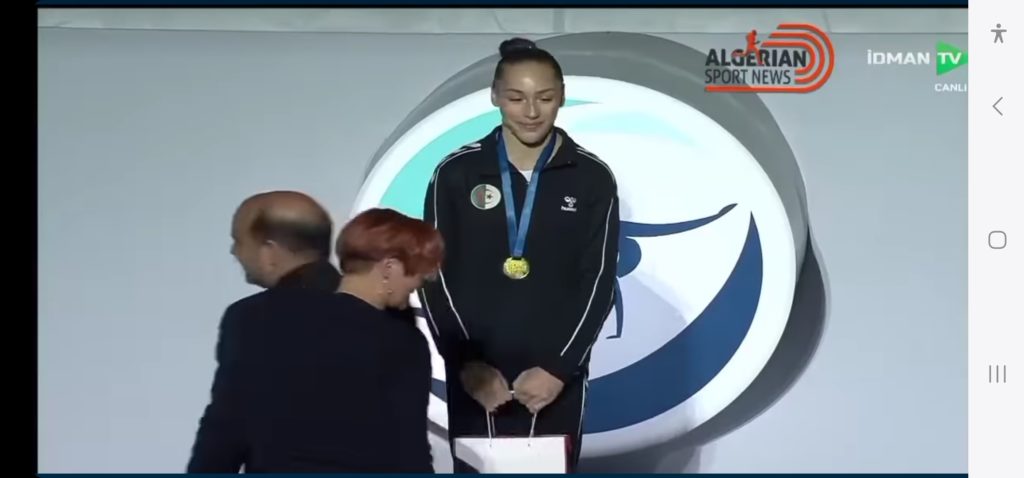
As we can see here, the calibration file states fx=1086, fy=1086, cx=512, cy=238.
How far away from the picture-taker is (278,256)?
2625 mm

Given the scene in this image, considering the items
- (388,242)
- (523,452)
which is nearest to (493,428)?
(523,452)

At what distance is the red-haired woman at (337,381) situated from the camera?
234 centimetres

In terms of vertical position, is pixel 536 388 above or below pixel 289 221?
below

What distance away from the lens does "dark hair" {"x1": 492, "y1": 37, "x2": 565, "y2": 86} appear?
2.62 m

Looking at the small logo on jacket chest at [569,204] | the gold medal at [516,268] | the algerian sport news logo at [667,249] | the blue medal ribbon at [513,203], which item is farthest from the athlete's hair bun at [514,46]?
the gold medal at [516,268]

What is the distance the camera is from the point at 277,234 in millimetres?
2658

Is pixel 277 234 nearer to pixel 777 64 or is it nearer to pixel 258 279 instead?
pixel 258 279

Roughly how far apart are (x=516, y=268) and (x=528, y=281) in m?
0.04

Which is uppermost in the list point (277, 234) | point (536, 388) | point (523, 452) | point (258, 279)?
point (277, 234)

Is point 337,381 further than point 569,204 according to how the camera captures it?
No

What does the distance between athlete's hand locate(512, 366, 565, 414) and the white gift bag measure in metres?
0.04

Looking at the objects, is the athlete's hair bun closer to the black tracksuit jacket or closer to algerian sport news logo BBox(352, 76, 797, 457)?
algerian sport news logo BBox(352, 76, 797, 457)

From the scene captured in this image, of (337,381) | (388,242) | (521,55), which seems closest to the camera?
(337,381)

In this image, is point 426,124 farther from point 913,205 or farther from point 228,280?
point 913,205
